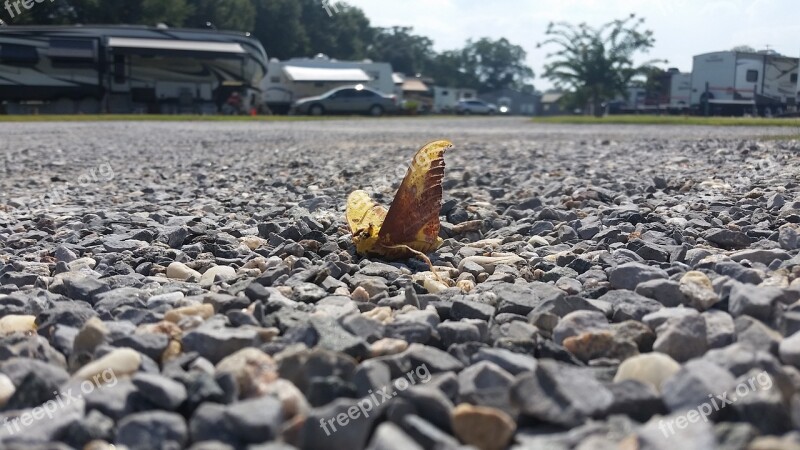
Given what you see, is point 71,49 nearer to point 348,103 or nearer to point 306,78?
point 348,103

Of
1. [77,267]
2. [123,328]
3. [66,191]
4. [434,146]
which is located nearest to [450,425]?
[123,328]

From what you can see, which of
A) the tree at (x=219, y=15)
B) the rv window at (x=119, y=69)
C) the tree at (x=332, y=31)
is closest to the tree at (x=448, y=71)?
the tree at (x=332, y=31)

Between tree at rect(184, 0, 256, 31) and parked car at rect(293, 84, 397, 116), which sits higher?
tree at rect(184, 0, 256, 31)

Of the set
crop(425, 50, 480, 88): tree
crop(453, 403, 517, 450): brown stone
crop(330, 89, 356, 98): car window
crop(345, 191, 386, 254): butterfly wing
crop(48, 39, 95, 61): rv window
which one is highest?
crop(425, 50, 480, 88): tree

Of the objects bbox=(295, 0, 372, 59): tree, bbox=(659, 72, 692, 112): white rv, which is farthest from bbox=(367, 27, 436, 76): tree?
bbox=(659, 72, 692, 112): white rv

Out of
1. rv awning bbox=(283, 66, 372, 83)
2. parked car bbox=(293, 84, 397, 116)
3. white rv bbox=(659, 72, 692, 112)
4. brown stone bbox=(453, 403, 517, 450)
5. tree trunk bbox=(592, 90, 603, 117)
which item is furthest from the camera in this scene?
rv awning bbox=(283, 66, 372, 83)

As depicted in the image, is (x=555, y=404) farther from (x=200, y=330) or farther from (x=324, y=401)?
(x=200, y=330)

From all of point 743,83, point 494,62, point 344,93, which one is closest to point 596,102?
point 743,83

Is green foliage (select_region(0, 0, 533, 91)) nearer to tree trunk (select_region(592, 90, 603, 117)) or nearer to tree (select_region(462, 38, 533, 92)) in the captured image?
tree (select_region(462, 38, 533, 92))
